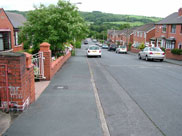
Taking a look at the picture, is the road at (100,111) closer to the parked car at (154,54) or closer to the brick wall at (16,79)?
the brick wall at (16,79)

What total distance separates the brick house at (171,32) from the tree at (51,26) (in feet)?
80.1

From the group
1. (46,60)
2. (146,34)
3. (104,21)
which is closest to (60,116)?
(46,60)

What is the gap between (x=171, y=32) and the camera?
3806 cm

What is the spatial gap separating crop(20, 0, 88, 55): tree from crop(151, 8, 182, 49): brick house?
24415mm

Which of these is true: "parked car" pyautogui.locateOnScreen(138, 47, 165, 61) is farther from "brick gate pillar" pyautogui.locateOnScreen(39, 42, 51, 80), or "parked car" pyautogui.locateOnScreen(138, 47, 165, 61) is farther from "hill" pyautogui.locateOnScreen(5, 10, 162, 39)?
"hill" pyautogui.locateOnScreen(5, 10, 162, 39)

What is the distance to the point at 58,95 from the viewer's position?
24.3ft

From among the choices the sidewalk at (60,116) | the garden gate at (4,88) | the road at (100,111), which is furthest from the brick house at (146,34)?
the garden gate at (4,88)

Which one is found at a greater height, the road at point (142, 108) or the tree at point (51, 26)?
the tree at point (51, 26)

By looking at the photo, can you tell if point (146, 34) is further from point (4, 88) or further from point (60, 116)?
point (4, 88)

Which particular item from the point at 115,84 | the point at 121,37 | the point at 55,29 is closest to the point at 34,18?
the point at 55,29

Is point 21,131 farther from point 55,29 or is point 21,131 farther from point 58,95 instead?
point 55,29

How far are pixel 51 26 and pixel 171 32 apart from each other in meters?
28.4

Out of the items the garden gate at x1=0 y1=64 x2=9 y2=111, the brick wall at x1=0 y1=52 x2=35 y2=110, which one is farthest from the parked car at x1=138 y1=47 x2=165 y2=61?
the garden gate at x1=0 y1=64 x2=9 y2=111

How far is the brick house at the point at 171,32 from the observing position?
35406 millimetres
